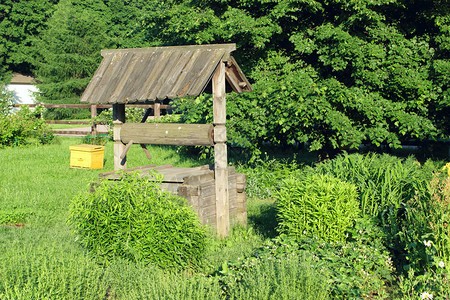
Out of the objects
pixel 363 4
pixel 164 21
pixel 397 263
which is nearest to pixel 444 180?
pixel 397 263

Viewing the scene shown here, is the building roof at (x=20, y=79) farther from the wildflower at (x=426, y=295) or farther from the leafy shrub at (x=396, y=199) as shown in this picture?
the wildflower at (x=426, y=295)

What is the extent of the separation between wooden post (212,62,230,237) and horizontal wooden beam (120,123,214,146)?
13cm

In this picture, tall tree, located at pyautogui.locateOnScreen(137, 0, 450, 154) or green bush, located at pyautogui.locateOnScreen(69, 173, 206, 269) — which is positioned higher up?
tall tree, located at pyautogui.locateOnScreen(137, 0, 450, 154)

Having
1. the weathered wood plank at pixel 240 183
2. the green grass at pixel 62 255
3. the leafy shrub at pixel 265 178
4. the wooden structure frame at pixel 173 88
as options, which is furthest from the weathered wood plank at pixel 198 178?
the leafy shrub at pixel 265 178

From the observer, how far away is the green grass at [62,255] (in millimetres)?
4148

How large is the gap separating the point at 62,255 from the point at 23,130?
13.4 meters

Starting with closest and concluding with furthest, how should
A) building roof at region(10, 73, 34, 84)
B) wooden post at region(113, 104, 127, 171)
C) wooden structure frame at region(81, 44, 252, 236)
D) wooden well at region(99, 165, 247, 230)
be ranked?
wooden well at region(99, 165, 247, 230) < wooden structure frame at region(81, 44, 252, 236) < wooden post at region(113, 104, 127, 171) < building roof at region(10, 73, 34, 84)

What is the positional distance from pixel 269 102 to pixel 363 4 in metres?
2.82

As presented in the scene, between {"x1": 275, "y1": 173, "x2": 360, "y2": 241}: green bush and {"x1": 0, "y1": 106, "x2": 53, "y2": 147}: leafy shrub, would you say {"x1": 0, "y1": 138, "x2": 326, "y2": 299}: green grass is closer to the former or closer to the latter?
{"x1": 275, "y1": 173, "x2": 360, "y2": 241}: green bush

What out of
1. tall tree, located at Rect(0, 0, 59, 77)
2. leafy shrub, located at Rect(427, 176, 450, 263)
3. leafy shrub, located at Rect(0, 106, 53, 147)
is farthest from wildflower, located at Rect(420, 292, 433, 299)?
tall tree, located at Rect(0, 0, 59, 77)

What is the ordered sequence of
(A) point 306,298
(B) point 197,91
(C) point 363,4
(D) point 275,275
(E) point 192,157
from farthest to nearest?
(E) point 192,157 → (C) point 363,4 → (B) point 197,91 → (D) point 275,275 → (A) point 306,298

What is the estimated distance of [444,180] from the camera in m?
5.55

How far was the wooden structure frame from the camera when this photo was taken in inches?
265

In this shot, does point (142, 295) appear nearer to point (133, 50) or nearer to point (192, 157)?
point (133, 50)
